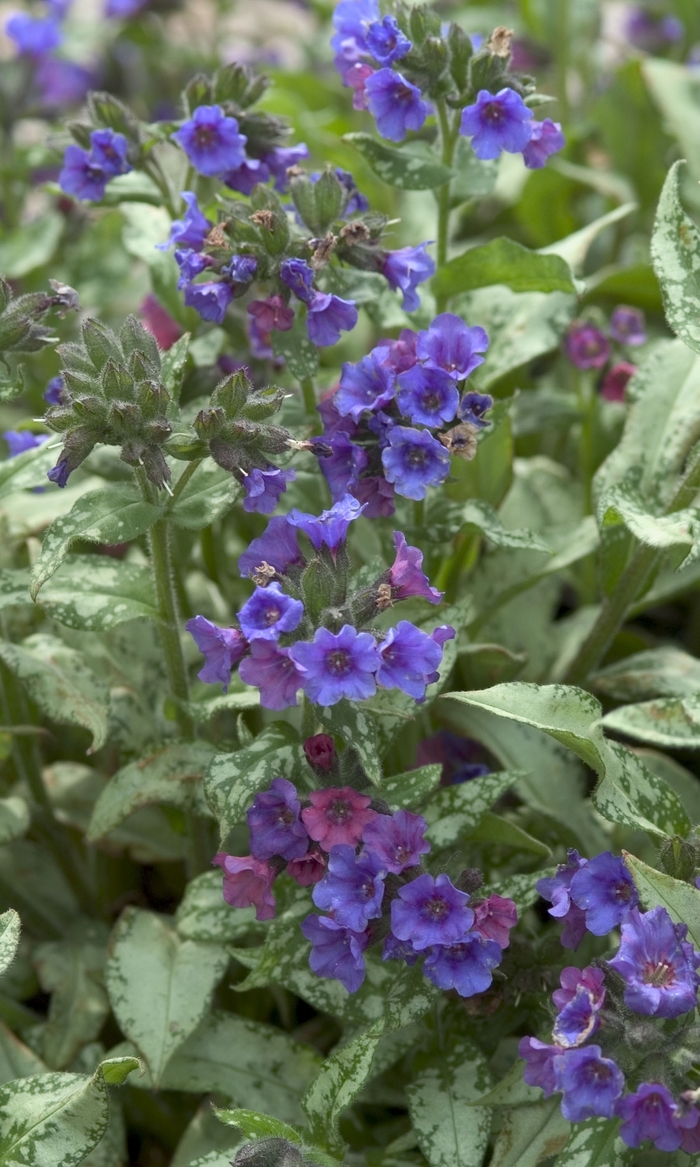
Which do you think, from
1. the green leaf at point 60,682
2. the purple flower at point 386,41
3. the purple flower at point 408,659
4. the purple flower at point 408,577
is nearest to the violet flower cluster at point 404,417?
the purple flower at point 408,577

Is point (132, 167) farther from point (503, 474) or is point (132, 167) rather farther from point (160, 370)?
point (503, 474)

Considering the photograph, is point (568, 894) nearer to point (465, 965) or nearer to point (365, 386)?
point (465, 965)

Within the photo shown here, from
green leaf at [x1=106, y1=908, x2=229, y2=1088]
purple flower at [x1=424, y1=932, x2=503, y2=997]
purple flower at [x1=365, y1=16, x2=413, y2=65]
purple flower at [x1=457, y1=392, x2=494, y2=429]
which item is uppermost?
purple flower at [x1=365, y1=16, x2=413, y2=65]

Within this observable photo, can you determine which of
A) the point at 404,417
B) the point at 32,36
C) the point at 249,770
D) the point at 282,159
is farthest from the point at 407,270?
the point at 32,36

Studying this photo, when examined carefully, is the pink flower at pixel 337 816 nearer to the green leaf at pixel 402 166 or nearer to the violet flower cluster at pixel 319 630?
the violet flower cluster at pixel 319 630

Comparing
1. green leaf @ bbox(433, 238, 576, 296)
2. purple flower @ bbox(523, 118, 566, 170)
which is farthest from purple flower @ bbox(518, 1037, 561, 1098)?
purple flower @ bbox(523, 118, 566, 170)

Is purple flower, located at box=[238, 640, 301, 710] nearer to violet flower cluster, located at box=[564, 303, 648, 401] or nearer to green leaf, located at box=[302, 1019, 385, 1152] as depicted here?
green leaf, located at box=[302, 1019, 385, 1152]
